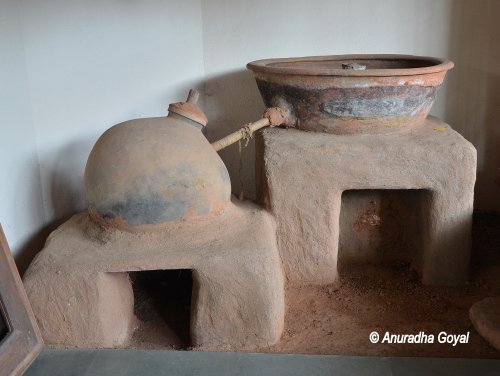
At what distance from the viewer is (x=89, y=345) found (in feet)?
6.18

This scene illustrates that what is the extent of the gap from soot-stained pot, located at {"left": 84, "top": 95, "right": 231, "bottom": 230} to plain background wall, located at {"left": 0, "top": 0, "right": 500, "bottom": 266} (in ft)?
0.94

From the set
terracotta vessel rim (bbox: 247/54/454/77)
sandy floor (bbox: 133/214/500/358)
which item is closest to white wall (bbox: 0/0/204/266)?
terracotta vessel rim (bbox: 247/54/454/77)

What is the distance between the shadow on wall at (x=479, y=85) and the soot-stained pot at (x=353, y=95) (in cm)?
44

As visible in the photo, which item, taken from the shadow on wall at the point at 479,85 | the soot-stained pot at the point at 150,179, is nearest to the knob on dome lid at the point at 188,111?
the soot-stained pot at the point at 150,179

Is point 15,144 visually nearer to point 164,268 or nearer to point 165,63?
point 164,268

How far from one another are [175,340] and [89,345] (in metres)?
0.31

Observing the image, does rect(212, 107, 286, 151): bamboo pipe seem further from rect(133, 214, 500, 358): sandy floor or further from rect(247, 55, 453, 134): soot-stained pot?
rect(133, 214, 500, 358): sandy floor

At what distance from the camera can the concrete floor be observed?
174 centimetres

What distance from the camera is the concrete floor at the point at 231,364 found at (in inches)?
68.7

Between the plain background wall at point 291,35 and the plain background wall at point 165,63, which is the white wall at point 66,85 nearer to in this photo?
the plain background wall at point 165,63

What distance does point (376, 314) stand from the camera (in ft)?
7.06

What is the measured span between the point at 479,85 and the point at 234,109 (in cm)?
128

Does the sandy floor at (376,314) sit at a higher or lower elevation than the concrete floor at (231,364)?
lower

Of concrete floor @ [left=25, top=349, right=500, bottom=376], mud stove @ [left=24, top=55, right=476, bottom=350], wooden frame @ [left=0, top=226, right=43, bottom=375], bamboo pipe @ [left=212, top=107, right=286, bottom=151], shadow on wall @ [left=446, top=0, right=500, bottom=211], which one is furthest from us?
shadow on wall @ [left=446, top=0, right=500, bottom=211]
